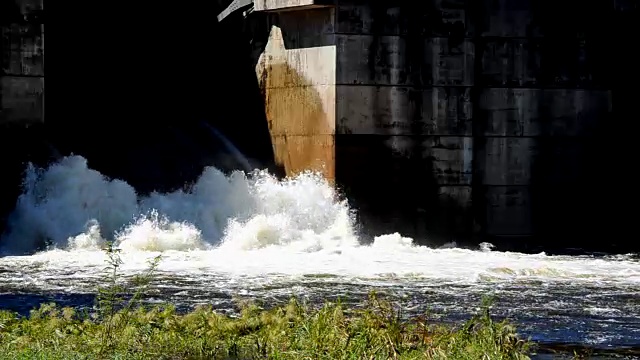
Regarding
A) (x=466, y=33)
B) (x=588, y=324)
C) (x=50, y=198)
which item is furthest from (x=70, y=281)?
(x=466, y=33)

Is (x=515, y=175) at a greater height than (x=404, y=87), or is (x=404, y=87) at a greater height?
(x=404, y=87)

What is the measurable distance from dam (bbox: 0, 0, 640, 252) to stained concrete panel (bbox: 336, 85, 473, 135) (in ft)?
0.08

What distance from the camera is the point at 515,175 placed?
24375 mm

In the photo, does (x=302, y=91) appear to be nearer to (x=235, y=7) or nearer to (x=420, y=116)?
(x=420, y=116)

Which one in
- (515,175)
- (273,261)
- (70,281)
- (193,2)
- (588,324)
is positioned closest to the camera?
(588,324)

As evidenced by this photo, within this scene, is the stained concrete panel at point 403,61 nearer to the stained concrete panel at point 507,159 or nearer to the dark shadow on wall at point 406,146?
the dark shadow on wall at point 406,146

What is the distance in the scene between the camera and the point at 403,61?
917 inches

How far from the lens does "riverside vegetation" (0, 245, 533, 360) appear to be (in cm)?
1097

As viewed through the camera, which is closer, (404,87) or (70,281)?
(70,281)

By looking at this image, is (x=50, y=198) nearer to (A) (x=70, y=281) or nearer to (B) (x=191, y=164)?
(B) (x=191, y=164)

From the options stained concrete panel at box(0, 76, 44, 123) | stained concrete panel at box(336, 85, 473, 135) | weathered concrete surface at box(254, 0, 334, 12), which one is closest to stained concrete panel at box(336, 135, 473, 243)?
stained concrete panel at box(336, 85, 473, 135)

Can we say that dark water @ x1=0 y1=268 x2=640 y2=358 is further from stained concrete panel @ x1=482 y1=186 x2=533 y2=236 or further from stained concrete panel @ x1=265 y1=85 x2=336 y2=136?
stained concrete panel @ x1=482 y1=186 x2=533 y2=236

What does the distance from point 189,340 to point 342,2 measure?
40.5ft

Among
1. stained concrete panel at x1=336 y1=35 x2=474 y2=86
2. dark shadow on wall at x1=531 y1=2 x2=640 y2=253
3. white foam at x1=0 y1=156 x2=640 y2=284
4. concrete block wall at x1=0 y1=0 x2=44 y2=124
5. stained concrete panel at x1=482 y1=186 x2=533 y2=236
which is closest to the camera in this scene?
white foam at x1=0 y1=156 x2=640 y2=284
